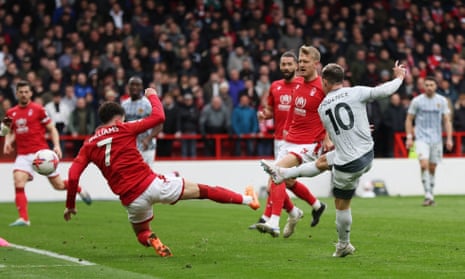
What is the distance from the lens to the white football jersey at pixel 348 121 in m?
Answer: 11.0

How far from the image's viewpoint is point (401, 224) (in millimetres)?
15891

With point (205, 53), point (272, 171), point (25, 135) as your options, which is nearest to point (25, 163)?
point (25, 135)

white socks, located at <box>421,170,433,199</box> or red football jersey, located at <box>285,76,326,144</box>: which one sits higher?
red football jersey, located at <box>285,76,326,144</box>

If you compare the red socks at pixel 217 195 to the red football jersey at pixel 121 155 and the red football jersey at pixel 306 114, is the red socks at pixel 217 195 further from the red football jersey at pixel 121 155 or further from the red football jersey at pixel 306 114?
the red football jersey at pixel 306 114

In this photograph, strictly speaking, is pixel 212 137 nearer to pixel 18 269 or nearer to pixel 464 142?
pixel 464 142

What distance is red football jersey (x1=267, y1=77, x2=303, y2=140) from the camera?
14.8 m

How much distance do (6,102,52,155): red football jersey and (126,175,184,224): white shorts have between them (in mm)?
6057

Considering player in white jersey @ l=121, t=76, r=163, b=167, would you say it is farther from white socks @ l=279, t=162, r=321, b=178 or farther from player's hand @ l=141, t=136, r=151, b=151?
white socks @ l=279, t=162, r=321, b=178

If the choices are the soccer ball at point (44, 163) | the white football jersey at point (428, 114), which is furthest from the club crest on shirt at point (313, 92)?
the white football jersey at point (428, 114)

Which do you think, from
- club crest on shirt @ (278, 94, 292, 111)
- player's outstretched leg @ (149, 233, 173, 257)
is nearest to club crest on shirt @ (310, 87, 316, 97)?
club crest on shirt @ (278, 94, 292, 111)

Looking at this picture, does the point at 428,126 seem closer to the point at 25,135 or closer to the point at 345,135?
the point at 25,135

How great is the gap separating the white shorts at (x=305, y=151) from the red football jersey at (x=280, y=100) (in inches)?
37.2

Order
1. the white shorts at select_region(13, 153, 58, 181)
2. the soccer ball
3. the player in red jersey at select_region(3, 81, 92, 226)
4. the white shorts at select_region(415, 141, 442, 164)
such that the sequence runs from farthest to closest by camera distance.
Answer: the white shorts at select_region(415, 141, 442, 164) → the white shorts at select_region(13, 153, 58, 181) → the player in red jersey at select_region(3, 81, 92, 226) → the soccer ball

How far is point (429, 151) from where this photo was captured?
21422 mm
